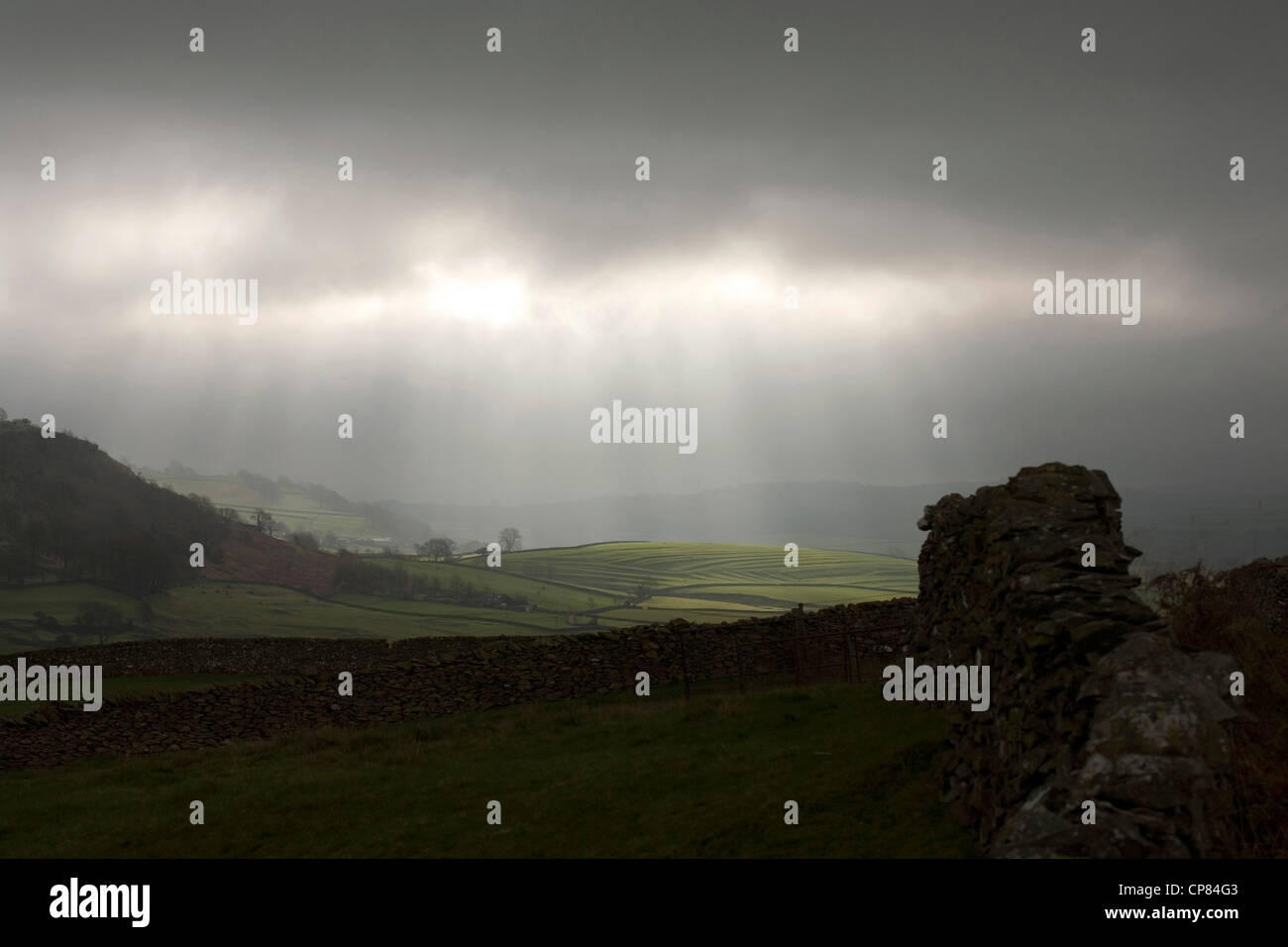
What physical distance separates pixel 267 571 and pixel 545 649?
373ft

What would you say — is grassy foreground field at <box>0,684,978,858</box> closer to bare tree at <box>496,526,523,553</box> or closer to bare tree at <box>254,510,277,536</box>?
bare tree at <box>496,526,523,553</box>

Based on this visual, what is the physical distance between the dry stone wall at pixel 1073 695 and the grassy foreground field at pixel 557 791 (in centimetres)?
126

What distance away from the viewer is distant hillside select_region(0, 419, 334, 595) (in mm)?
118688

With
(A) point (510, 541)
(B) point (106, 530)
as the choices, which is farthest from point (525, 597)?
(B) point (106, 530)

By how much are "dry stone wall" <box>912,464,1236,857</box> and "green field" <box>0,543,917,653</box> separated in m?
71.5

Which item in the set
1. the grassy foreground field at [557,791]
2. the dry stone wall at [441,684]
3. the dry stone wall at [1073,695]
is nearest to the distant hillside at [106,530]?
the dry stone wall at [441,684]

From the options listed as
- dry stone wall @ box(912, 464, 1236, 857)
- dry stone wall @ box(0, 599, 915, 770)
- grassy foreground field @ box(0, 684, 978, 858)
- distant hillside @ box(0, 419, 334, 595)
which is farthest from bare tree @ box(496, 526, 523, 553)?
dry stone wall @ box(912, 464, 1236, 857)

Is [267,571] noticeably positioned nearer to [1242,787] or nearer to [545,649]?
[545,649]

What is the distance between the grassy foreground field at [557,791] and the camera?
9945 mm

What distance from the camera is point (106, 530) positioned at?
130 meters

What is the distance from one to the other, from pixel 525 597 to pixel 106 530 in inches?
2680

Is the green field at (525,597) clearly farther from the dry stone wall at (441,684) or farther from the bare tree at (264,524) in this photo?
the dry stone wall at (441,684)
